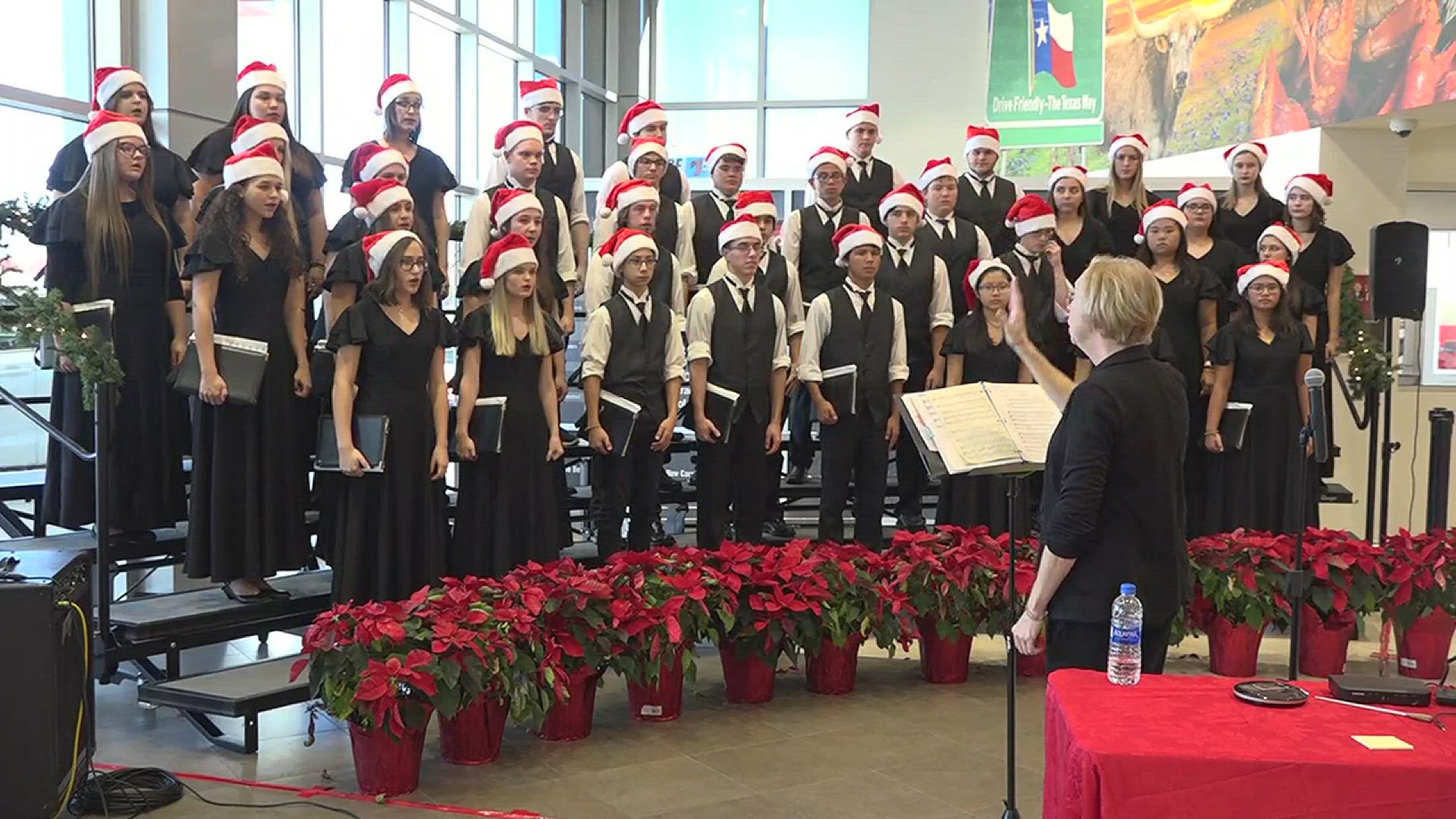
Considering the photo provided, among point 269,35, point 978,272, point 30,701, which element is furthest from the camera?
point 269,35

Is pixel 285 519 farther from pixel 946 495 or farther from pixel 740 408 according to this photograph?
pixel 946 495

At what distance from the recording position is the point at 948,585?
17.3ft

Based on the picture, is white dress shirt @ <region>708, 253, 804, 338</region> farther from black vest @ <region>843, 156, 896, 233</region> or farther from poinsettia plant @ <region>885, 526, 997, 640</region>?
poinsettia plant @ <region>885, 526, 997, 640</region>

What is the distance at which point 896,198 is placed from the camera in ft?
21.9

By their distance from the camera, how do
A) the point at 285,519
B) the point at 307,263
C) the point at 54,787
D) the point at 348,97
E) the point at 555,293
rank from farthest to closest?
the point at 348,97 < the point at 555,293 < the point at 307,263 < the point at 285,519 < the point at 54,787

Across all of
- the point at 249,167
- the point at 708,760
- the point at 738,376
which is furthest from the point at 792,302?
the point at 708,760

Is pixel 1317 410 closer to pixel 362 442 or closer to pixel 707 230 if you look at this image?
pixel 362 442

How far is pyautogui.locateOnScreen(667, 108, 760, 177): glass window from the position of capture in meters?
16.5

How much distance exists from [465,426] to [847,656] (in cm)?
165

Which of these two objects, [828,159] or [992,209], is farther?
[992,209]

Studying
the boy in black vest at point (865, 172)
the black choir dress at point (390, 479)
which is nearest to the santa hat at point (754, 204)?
the boy in black vest at point (865, 172)

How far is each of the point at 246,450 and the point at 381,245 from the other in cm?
86

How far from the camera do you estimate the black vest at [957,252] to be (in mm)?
7016

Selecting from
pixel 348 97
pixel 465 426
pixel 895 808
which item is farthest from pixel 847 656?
pixel 348 97
